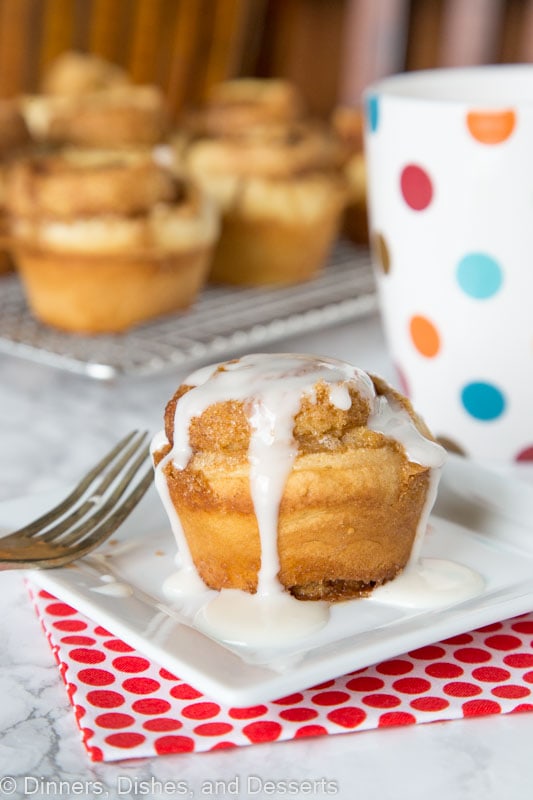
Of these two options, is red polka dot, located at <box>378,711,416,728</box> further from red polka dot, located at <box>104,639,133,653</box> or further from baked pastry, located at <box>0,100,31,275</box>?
baked pastry, located at <box>0,100,31,275</box>

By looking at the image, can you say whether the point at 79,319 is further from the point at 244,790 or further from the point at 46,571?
the point at 244,790

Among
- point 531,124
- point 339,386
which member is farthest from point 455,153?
point 339,386

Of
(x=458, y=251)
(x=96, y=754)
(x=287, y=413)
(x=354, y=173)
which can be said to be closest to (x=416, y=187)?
(x=458, y=251)

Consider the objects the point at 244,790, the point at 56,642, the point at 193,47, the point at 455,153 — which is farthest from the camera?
the point at 193,47

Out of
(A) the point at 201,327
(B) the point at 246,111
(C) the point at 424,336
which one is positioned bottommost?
(A) the point at 201,327

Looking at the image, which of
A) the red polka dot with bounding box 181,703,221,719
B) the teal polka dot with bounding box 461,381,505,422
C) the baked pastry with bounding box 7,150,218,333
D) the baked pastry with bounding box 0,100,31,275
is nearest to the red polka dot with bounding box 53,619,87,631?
the red polka dot with bounding box 181,703,221,719

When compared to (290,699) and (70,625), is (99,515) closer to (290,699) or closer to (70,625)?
(70,625)
